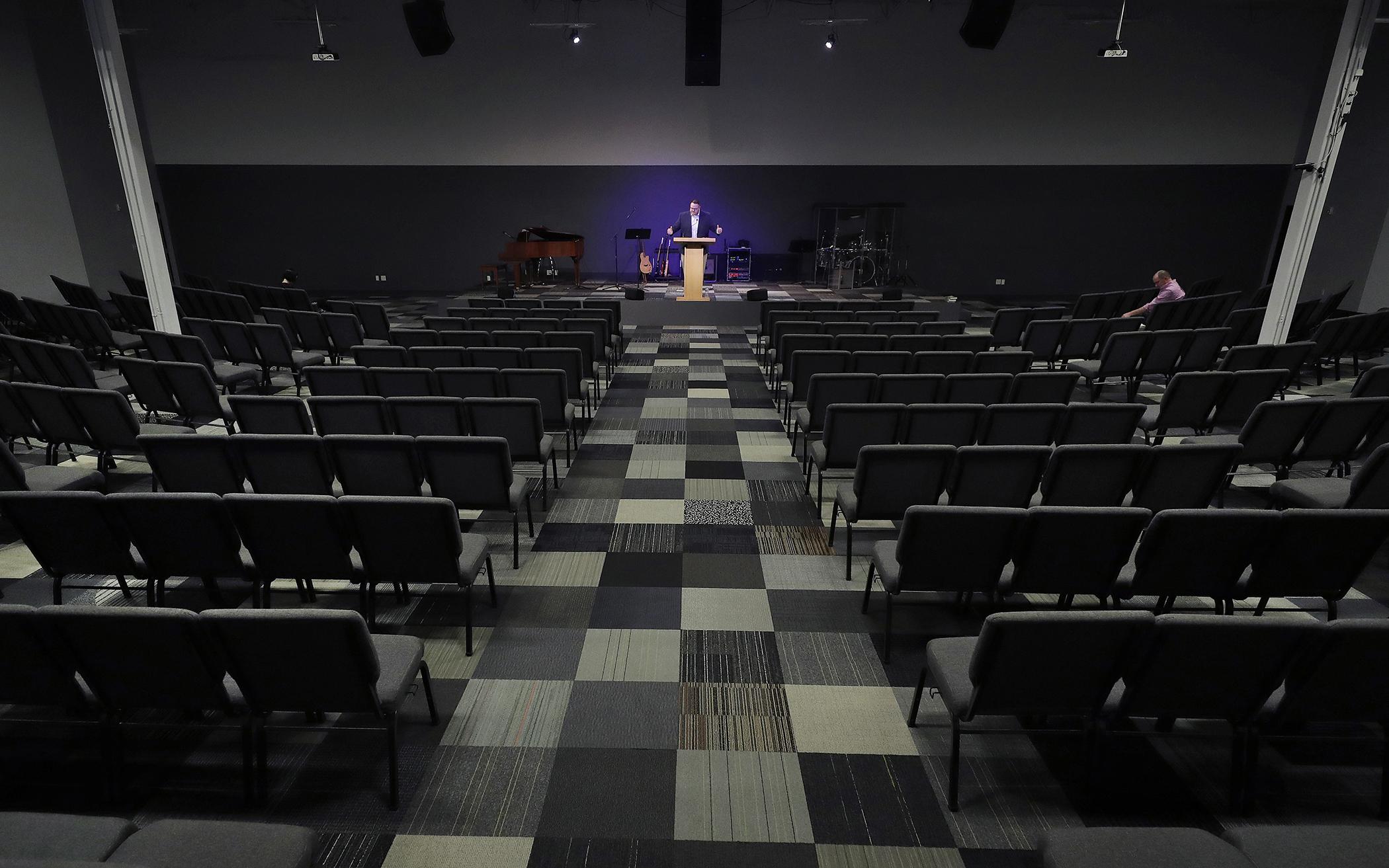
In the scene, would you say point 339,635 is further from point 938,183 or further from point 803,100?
point 938,183

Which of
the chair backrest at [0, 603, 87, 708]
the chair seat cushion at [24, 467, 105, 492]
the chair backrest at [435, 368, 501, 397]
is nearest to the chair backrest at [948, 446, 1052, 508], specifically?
the chair backrest at [435, 368, 501, 397]

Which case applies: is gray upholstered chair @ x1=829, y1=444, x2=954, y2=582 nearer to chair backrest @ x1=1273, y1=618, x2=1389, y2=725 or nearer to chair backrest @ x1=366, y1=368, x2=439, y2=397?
chair backrest @ x1=1273, y1=618, x2=1389, y2=725

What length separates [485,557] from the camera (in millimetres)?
3531

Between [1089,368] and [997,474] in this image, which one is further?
[1089,368]

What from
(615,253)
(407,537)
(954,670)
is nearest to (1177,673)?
(954,670)

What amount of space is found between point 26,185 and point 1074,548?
14.0m

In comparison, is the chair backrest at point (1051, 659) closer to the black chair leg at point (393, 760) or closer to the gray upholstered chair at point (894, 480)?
the gray upholstered chair at point (894, 480)

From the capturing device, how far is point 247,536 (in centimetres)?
318

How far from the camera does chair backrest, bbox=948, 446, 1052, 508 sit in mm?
3738

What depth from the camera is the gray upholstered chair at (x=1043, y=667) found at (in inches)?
88.2

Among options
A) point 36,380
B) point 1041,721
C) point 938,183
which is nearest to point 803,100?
point 938,183

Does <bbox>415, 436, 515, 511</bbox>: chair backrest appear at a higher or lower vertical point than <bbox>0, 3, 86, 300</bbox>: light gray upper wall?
lower

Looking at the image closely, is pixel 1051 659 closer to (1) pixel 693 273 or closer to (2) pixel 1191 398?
(2) pixel 1191 398

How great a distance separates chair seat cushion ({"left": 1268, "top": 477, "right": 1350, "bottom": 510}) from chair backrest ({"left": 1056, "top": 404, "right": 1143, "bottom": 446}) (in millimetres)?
876
